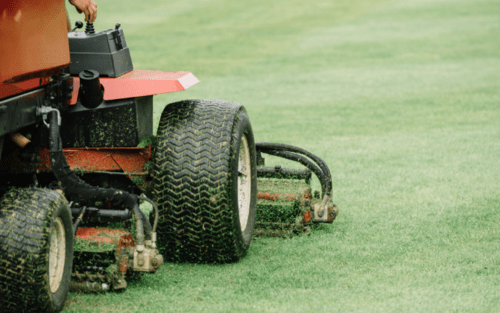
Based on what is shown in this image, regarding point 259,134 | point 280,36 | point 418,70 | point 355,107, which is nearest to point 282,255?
point 259,134

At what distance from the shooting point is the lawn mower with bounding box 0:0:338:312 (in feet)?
10.4

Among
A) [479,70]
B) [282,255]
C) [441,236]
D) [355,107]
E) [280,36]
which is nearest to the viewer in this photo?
[282,255]

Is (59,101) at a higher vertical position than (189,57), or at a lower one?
higher

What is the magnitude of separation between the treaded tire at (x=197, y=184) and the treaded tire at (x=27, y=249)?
718mm

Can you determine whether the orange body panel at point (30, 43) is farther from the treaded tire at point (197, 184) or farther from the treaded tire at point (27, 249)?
the treaded tire at point (197, 184)

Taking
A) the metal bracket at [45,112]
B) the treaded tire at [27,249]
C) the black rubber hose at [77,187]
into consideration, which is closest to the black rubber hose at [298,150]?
the black rubber hose at [77,187]

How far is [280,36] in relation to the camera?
17.6 metres

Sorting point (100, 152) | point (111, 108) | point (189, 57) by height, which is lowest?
point (189, 57)

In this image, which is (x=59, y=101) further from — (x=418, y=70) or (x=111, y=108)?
(x=418, y=70)

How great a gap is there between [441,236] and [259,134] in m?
3.60

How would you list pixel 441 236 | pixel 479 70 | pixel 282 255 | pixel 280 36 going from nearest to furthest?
pixel 282 255 → pixel 441 236 → pixel 479 70 → pixel 280 36

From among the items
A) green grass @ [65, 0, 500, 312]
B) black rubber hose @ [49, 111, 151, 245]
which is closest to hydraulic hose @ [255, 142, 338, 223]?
green grass @ [65, 0, 500, 312]

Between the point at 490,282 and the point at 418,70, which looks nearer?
the point at 490,282

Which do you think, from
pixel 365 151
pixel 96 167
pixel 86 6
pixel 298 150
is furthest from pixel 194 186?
pixel 365 151
